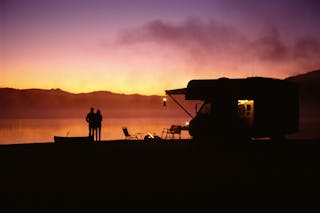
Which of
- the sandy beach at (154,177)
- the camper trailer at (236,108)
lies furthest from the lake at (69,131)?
the sandy beach at (154,177)

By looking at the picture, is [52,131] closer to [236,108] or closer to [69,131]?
[69,131]

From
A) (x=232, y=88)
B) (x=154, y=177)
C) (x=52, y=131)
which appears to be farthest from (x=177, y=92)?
(x=52, y=131)

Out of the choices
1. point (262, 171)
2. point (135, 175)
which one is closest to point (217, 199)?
point (135, 175)

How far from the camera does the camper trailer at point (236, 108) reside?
17906mm

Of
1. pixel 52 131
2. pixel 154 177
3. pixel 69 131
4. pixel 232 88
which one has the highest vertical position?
pixel 232 88

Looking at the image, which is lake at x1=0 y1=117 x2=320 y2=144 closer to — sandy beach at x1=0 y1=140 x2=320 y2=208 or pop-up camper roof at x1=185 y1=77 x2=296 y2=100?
pop-up camper roof at x1=185 y1=77 x2=296 y2=100

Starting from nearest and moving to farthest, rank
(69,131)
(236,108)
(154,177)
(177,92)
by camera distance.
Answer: (154,177) → (236,108) → (177,92) → (69,131)

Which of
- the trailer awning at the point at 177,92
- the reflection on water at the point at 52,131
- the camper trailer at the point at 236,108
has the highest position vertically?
the trailer awning at the point at 177,92

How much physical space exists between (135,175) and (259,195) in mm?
3276

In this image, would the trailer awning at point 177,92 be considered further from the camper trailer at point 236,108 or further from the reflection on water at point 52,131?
the reflection on water at point 52,131

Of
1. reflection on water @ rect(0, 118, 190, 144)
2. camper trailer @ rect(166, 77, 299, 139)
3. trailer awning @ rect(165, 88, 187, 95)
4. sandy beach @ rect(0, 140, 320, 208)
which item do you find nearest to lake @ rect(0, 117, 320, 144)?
reflection on water @ rect(0, 118, 190, 144)

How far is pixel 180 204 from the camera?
7.25 meters

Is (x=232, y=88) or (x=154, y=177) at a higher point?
(x=232, y=88)

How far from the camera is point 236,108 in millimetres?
18203
